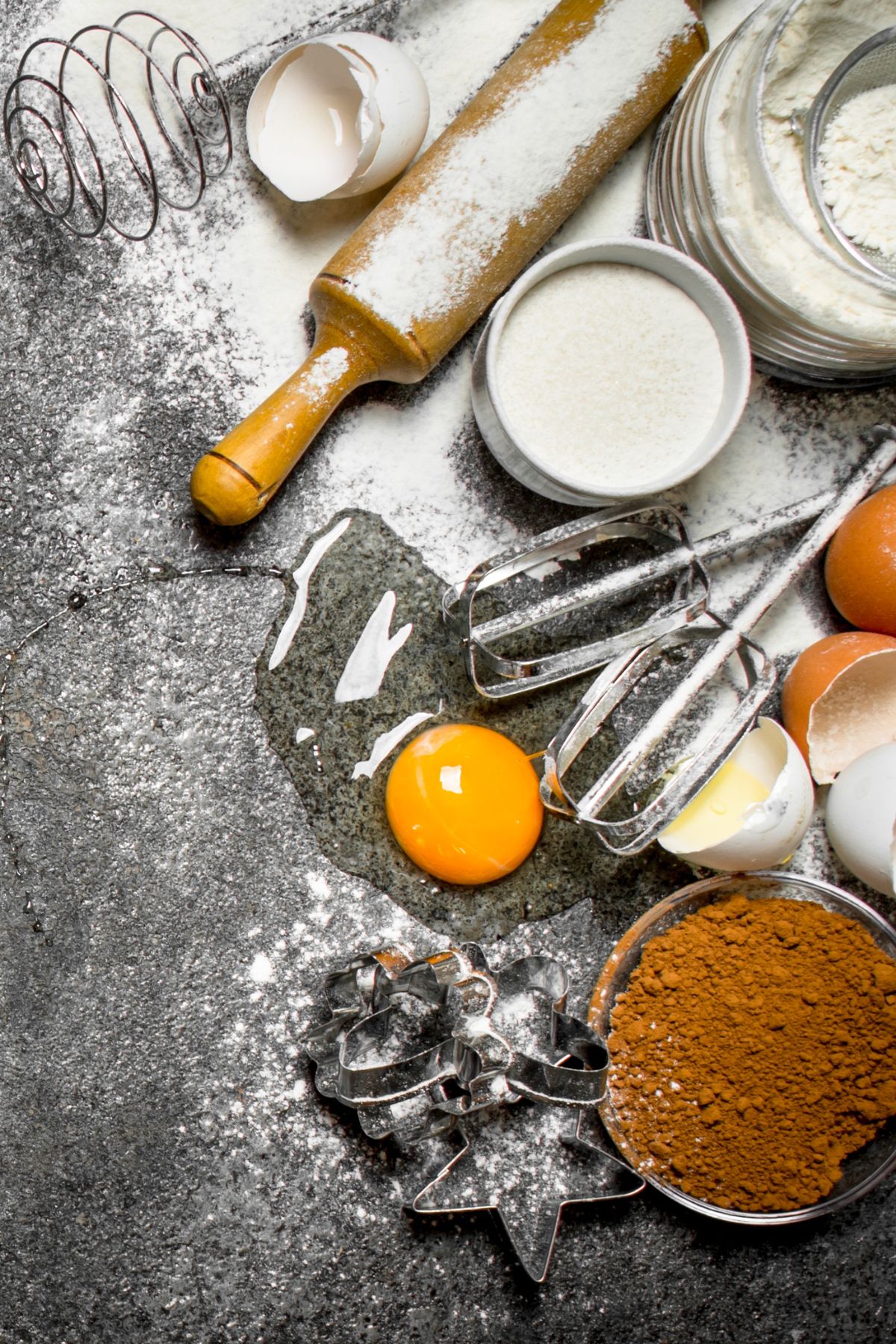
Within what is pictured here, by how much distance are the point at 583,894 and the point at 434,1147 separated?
0.29m

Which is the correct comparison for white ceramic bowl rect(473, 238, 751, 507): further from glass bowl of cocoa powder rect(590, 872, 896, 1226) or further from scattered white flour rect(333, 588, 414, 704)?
glass bowl of cocoa powder rect(590, 872, 896, 1226)

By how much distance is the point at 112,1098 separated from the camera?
3.18 ft

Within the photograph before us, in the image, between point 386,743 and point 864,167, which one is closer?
point 864,167

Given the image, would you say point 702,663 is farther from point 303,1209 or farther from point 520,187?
point 303,1209

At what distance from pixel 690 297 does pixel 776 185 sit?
123 mm

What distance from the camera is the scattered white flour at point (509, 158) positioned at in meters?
0.91

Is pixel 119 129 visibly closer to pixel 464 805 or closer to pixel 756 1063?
pixel 464 805

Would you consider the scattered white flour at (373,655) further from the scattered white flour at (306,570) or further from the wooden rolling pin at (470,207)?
the wooden rolling pin at (470,207)

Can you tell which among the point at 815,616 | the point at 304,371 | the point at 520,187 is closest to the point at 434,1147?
the point at 815,616

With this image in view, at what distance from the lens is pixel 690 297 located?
0.96 m

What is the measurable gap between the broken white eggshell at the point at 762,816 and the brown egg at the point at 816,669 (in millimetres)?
25

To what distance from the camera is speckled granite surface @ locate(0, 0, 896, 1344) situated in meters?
0.97

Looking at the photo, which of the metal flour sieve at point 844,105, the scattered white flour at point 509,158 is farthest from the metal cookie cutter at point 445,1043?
the metal flour sieve at point 844,105

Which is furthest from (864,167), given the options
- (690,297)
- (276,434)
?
(276,434)
